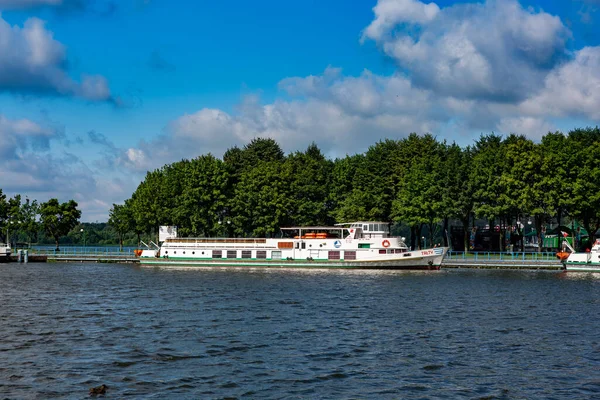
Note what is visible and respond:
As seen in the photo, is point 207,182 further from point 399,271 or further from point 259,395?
point 259,395

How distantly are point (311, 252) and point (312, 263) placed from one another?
2.07 metres

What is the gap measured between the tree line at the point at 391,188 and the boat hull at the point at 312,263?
17.4m

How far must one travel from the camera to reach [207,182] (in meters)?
130

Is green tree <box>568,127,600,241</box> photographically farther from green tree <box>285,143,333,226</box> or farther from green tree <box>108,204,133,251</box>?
green tree <box>108,204,133,251</box>

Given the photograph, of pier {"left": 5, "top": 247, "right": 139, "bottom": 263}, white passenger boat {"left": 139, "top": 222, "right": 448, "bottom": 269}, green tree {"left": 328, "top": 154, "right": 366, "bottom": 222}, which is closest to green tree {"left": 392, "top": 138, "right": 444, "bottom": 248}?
green tree {"left": 328, "top": 154, "right": 366, "bottom": 222}

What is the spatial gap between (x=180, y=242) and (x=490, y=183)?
53.8 metres

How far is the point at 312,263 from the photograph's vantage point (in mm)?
101000

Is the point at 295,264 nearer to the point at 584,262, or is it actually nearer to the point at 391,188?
the point at 391,188

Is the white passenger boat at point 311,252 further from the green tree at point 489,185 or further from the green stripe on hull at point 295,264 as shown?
the green tree at point 489,185

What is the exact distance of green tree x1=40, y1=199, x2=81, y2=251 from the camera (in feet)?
502

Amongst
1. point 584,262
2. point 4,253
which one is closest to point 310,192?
point 584,262

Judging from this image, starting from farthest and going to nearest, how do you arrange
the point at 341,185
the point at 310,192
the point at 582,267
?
the point at 341,185 < the point at 310,192 < the point at 582,267

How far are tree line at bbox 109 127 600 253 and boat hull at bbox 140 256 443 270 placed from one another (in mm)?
17426

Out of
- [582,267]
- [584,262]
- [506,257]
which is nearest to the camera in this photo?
[582,267]
